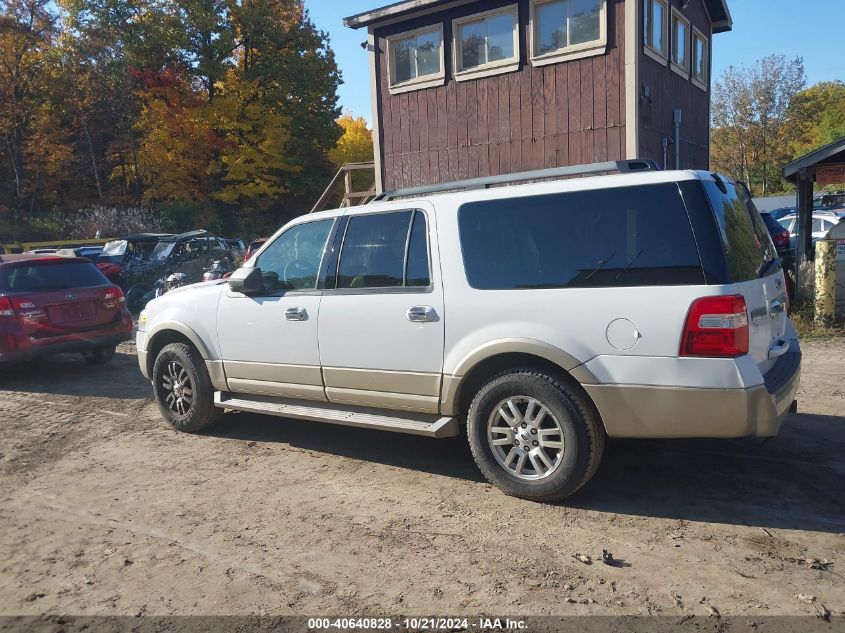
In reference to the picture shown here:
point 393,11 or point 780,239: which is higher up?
point 393,11

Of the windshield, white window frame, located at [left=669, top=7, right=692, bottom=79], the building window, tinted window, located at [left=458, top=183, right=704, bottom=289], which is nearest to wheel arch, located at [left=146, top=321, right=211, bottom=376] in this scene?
tinted window, located at [left=458, top=183, right=704, bottom=289]

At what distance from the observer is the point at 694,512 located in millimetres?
4133

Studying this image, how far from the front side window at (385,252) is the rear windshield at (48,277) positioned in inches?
212

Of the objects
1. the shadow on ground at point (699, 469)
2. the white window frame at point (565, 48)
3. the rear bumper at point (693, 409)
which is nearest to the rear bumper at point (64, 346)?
the shadow on ground at point (699, 469)

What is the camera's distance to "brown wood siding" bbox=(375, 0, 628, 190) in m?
12.4

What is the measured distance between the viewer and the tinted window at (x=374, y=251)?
491cm

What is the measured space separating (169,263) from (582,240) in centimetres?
1559

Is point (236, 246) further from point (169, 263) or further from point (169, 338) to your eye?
point (169, 338)

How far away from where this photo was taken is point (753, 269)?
4062mm

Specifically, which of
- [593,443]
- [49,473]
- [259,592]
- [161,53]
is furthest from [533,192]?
[161,53]

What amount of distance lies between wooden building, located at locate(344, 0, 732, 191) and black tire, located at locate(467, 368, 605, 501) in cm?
914

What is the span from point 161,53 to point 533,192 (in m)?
36.1

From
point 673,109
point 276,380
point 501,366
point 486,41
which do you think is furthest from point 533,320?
point 673,109

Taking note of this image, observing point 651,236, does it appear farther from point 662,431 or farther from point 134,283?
point 134,283
